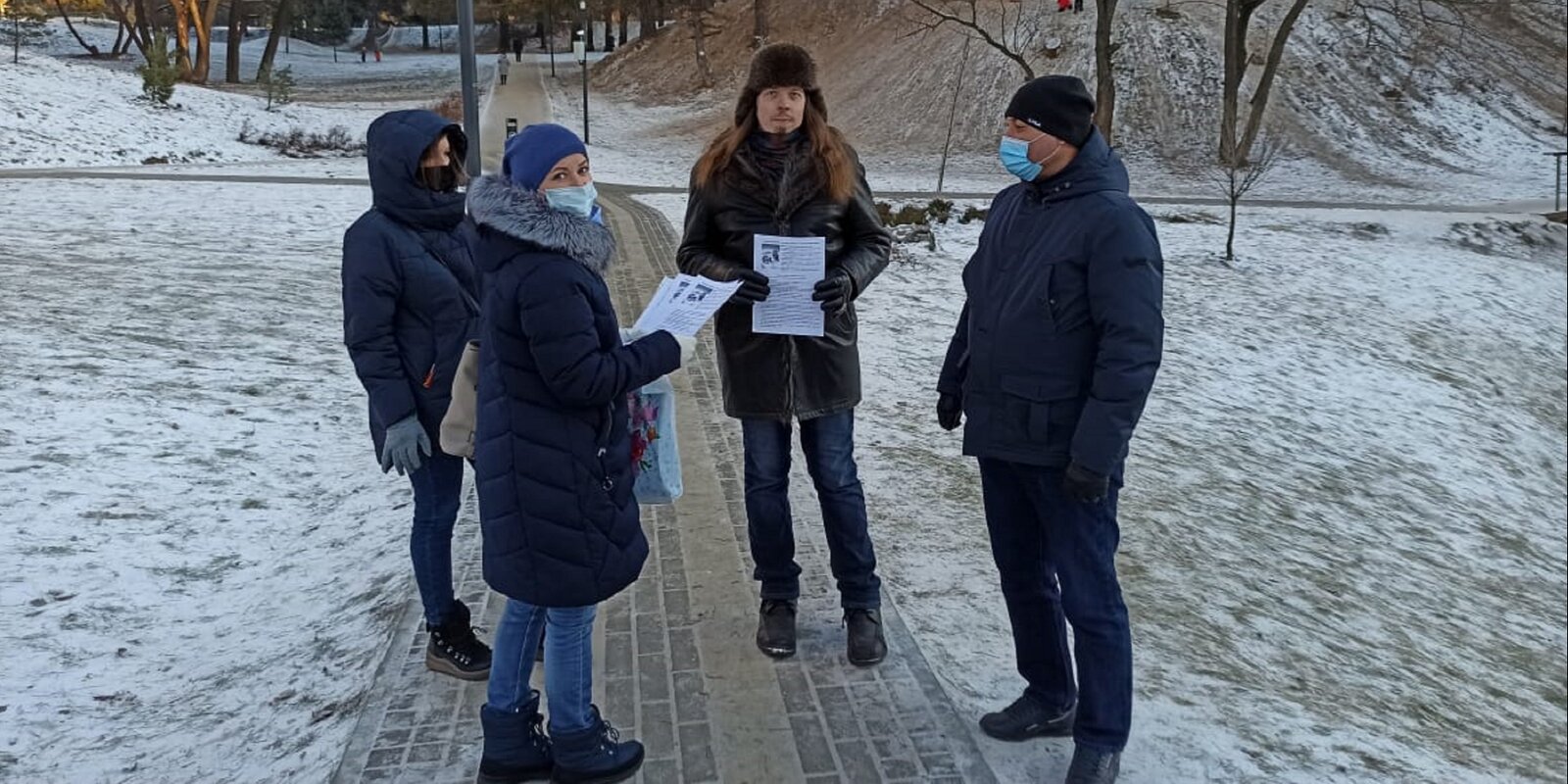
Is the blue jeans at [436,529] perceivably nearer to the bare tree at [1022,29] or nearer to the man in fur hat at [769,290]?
the man in fur hat at [769,290]

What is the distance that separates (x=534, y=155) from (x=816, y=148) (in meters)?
1.20

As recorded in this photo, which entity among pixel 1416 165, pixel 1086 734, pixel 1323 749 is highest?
pixel 1416 165

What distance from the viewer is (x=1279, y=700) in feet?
15.4

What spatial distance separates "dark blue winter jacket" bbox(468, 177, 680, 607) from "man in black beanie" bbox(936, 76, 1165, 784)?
1.01 metres

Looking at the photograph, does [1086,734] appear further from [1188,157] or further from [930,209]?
[1188,157]

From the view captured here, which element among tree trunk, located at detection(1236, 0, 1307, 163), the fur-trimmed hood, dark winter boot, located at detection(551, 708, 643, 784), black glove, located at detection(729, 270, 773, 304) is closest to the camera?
the fur-trimmed hood

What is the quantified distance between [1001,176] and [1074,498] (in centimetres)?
2514

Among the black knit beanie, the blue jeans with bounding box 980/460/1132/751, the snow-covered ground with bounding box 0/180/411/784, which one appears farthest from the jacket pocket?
the snow-covered ground with bounding box 0/180/411/784

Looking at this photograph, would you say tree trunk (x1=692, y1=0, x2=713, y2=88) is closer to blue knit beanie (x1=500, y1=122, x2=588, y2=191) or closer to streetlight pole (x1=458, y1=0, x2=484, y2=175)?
streetlight pole (x1=458, y1=0, x2=484, y2=175)

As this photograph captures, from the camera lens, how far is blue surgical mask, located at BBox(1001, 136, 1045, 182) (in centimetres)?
341

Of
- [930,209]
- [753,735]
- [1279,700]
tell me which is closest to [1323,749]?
[1279,700]

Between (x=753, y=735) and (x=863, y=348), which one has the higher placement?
(x=863, y=348)

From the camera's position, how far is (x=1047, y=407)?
3.39 m

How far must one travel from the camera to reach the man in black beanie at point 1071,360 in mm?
3215
